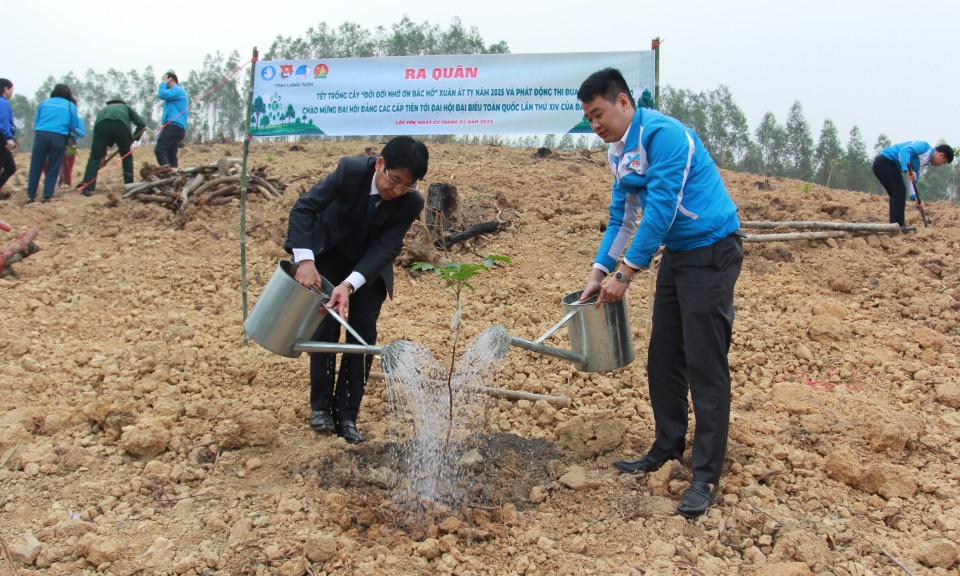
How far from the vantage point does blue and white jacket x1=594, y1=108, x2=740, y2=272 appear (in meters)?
2.61

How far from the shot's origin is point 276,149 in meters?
9.98

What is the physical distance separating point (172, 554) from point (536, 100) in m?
3.36

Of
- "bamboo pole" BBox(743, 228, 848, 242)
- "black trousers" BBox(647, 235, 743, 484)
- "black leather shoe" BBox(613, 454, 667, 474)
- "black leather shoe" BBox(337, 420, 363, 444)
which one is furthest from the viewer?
"bamboo pole" BBox(743, 228, 848, 242)

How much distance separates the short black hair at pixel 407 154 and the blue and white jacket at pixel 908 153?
5867 millimetres

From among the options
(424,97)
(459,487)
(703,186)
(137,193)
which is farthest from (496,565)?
(137,193)

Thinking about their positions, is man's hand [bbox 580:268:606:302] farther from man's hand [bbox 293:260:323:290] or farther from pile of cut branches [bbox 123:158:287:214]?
pile of cut branches [bbox 123:158:287:214]

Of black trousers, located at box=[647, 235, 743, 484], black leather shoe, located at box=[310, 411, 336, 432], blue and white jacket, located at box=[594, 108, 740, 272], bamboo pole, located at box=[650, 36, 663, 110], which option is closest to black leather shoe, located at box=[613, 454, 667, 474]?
black trousers, located at box=[647, 235, 743, 484]

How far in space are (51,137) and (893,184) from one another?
8.63 m

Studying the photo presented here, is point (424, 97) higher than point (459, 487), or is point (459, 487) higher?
point (424, 97)

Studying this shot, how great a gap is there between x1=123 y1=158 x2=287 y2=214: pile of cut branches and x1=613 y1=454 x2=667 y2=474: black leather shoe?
16.4 ft

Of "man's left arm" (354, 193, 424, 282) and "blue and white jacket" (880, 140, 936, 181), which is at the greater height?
"blue and white jacket" (880, 140, 936, 181)

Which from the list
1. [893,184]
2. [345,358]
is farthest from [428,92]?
[893,184]

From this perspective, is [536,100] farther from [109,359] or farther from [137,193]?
[137,193]

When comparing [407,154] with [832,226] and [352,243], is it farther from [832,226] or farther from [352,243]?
[832,226]
